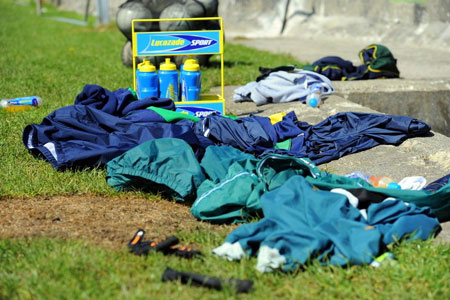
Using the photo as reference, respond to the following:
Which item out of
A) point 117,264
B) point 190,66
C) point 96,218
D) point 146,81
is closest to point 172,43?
point 190,66

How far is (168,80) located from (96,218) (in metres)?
2.40

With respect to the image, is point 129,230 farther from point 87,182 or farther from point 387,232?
point 387,232

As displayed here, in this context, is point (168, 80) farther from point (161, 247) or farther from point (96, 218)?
point (161, 247)

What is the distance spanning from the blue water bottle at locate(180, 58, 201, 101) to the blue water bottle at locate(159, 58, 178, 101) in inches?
3.0

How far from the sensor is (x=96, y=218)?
361 centimetres

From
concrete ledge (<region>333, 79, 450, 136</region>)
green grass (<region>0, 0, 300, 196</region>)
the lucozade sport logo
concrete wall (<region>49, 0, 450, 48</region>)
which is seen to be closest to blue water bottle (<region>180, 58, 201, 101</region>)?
the lucozade sport logo

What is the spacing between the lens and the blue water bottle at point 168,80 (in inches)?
226

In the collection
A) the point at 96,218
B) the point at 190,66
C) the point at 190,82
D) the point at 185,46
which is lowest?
the point at 96,218

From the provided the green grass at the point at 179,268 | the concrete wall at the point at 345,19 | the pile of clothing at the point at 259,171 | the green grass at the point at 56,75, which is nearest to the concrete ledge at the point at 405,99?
the green grass at the point at 56,75

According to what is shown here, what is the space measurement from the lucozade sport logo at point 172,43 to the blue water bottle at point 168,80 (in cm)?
17

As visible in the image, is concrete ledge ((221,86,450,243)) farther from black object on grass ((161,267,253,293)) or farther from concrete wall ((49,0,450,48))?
concrete wall ((49,0,450,48))

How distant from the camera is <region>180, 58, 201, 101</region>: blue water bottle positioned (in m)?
5.74

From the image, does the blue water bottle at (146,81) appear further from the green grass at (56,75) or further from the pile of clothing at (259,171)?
the green grass at (56,75)

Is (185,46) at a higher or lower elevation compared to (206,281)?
higher
